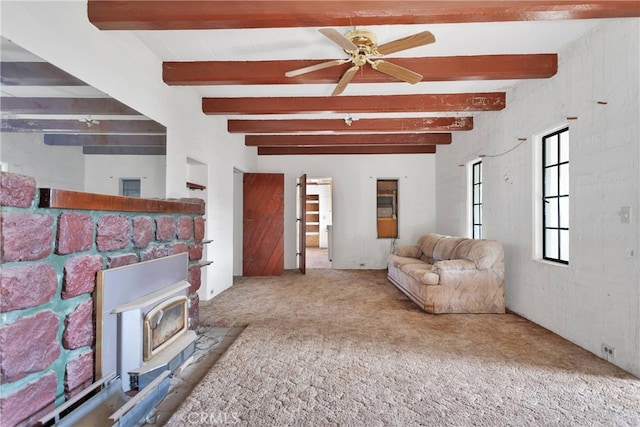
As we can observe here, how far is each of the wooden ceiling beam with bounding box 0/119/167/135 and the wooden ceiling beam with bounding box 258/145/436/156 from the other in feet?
13.6

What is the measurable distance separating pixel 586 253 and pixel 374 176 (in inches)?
184

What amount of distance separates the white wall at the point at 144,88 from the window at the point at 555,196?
13.0 feet

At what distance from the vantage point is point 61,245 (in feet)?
4.44

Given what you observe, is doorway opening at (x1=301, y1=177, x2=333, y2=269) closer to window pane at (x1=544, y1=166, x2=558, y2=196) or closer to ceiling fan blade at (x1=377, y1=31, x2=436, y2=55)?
window pane at (x1=544, y1=166, x2=558, y2=196)

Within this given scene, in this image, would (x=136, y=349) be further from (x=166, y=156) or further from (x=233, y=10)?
(x=233, y=10)

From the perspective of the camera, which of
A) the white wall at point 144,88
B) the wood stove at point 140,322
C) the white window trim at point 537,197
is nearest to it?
the wood stove at point 140,322

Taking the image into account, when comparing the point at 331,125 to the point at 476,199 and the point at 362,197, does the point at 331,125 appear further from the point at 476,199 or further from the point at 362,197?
the point at 476,199

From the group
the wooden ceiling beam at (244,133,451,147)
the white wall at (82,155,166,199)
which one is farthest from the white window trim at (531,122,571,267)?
the white wall at (82,155,166,199)

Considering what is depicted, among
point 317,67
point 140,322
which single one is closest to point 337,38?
point 317,67

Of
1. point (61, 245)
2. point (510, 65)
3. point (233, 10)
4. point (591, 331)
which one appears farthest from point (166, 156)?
point (591, 331)

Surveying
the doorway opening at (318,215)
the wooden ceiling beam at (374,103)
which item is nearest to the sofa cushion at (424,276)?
the wooden ceiling beam at (374,103)

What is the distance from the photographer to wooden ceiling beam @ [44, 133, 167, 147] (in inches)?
66.3

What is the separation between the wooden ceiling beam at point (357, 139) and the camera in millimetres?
6129

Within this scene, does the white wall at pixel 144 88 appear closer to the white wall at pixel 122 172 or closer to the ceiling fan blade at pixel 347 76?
the white wall at pixel 122 172
